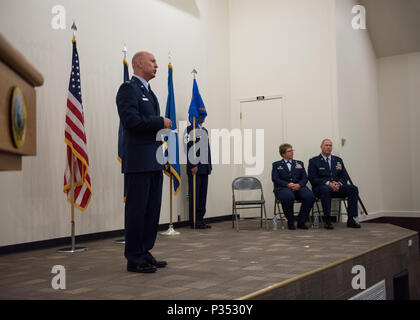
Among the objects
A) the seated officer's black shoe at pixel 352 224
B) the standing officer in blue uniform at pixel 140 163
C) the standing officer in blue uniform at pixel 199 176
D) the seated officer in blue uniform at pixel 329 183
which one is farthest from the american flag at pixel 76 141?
the seated officer's black shoe at pixel 352 224

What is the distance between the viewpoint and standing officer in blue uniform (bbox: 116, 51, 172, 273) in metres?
2.92

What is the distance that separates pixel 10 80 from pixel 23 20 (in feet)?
12.8

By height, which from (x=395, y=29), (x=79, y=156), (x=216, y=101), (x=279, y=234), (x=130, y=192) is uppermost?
(x=395, y=29)

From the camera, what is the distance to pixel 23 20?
4426 millimetres

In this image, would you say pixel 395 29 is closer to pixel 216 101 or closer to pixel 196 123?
pixel 216 101

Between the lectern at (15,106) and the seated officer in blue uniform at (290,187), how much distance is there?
491cm

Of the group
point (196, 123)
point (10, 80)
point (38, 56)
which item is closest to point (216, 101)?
point (196, 123)

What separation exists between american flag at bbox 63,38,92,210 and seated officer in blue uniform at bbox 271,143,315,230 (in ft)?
8.65

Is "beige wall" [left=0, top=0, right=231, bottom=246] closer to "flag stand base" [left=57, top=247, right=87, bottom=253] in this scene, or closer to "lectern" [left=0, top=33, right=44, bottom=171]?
"flag stand base" [left=57, top=247, right=87, bottom=253]

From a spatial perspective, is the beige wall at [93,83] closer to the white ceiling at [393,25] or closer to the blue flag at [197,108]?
the blue flag at [197,108]

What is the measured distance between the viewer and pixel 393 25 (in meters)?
7.88

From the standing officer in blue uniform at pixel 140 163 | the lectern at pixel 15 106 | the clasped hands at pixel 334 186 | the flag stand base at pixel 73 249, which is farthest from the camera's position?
the clasped hands at pixel 334 186

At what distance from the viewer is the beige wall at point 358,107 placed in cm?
697
